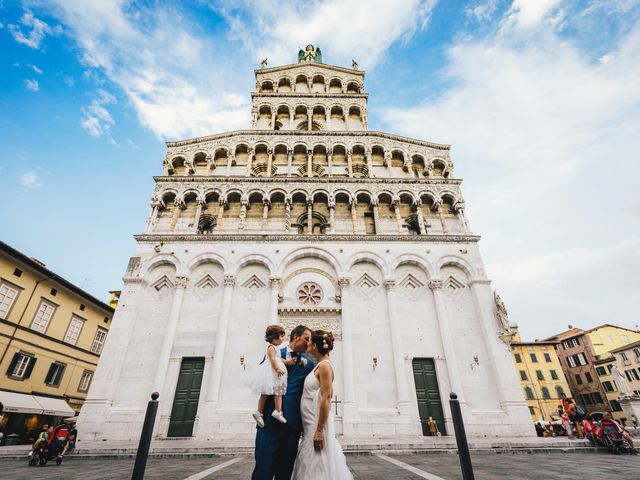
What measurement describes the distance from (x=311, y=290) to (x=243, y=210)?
21.6 ft

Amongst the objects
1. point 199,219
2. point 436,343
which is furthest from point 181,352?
point 436,343

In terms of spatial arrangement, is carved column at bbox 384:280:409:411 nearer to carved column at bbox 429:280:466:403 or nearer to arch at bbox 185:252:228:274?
carved column at bbox 429:280:466:403

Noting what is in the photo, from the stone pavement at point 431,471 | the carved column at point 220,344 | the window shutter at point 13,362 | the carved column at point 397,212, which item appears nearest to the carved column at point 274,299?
the carved column at point 220,344

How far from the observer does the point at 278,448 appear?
3.81 metres

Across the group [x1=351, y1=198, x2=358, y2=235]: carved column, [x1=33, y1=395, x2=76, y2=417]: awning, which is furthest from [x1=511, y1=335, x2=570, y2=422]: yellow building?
[x1=33, y1=395, x2=76, y2=417]: awning

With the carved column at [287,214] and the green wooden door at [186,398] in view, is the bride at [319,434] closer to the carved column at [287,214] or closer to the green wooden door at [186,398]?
the green wooden door at [186,398]

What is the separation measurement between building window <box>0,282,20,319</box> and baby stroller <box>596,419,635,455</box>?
92.3ft

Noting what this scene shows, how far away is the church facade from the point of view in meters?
14.2

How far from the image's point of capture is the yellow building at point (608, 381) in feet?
132

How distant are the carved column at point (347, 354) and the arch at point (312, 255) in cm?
91

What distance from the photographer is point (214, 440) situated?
513 inches

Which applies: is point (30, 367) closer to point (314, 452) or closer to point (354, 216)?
point (354, 216)

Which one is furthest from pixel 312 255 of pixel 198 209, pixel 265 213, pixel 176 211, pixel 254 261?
pixel 176 211

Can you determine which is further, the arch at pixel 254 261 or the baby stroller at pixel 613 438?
the arch at pixel 254 261
